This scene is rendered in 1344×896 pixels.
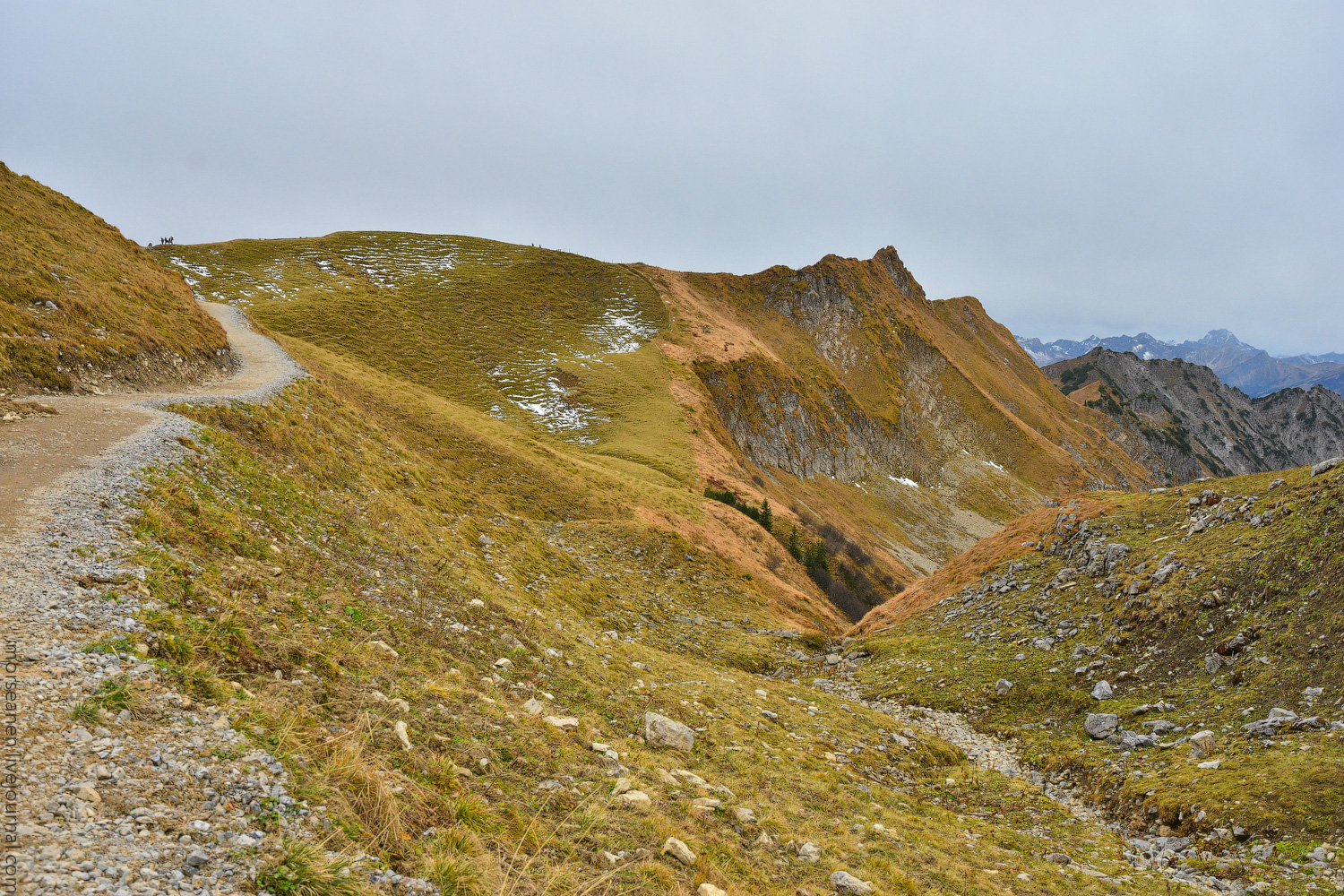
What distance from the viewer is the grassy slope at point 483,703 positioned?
26.4 feet

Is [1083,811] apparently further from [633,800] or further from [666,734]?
[633,800]

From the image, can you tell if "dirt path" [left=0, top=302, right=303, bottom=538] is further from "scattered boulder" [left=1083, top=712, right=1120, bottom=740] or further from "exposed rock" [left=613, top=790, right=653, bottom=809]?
"scattered boulder" [left=1083, top=712, right=1120, bottom=740]

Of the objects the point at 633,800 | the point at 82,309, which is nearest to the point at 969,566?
the point at 633,800

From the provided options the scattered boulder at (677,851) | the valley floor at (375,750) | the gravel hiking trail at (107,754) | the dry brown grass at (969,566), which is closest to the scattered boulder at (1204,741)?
the valley floor at (375,750)

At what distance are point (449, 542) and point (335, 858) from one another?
16.4m

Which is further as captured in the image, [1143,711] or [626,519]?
[626,519]

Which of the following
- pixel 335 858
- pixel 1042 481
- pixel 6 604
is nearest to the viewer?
pixel 335 858

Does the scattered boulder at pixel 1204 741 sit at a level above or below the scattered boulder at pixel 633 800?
above

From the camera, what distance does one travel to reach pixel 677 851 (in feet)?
29.5

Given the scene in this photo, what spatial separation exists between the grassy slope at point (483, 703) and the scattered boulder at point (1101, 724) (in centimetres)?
399

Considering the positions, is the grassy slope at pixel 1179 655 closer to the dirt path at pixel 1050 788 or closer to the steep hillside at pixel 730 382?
the dirt path at pixel 1050 788

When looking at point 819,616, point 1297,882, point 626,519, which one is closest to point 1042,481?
point 819,616

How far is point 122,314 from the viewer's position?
87.2 feet

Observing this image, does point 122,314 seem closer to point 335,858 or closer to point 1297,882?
point 335,858
